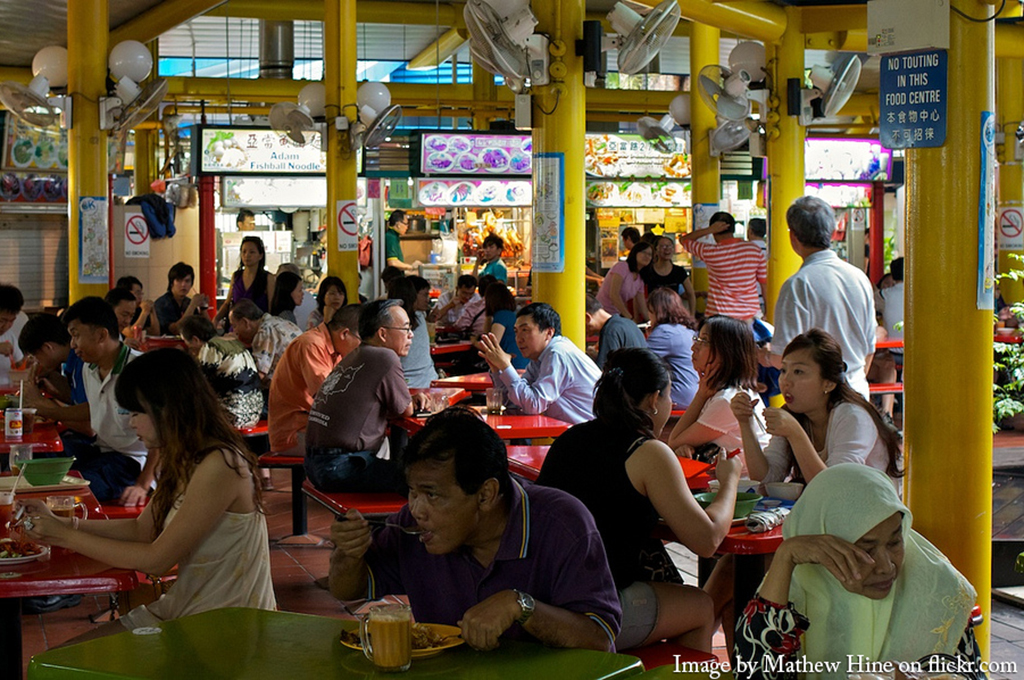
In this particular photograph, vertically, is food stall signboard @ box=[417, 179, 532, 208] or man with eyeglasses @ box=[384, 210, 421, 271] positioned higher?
food stall signboard @ box=[417, 179, 532, 208]

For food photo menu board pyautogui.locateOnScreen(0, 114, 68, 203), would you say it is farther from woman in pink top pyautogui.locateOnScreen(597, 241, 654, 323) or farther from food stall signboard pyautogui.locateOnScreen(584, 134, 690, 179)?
woman in pink top pyautogui.locateOnScreen(597, 241, 654, 323)

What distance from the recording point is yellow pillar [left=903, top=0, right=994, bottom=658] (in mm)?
4043

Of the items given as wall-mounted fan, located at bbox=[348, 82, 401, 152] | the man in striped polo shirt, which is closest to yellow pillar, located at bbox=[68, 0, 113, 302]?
wall-mounted fan, located at bbox=[348, 82, 401, 152]

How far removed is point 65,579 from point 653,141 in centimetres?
1059

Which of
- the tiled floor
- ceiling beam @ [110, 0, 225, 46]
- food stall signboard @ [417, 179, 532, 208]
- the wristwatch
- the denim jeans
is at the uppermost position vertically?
ceiling beam @ [110, 0, 225, 46]

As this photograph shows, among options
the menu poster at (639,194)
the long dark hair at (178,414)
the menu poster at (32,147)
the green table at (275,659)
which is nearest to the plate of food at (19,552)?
the long dark hair at (178,414)

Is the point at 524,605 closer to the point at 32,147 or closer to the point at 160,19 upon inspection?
the point at 160,19

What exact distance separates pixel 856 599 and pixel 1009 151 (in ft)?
41.7

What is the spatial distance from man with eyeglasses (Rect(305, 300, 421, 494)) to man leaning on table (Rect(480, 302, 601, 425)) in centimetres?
74

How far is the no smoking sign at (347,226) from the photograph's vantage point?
10709 mm

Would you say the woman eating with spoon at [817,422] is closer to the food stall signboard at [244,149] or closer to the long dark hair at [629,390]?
the long dark hair at [629,390]

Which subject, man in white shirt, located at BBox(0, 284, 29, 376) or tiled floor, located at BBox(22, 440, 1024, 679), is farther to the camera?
man in white shirt, located at BBox(0, 284, 29, 376)

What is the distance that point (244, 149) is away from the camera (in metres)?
11.6

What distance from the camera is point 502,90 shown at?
15852 mm
